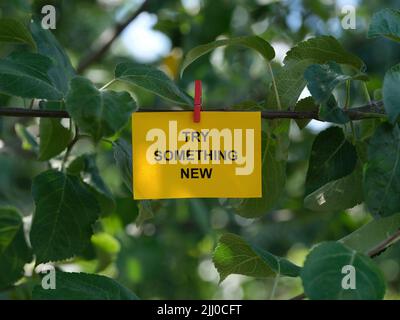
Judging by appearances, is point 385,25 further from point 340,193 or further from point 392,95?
point 340,193

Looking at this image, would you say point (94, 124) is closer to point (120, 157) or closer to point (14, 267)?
point (120, 157)

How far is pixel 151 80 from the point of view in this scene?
2.17 ft

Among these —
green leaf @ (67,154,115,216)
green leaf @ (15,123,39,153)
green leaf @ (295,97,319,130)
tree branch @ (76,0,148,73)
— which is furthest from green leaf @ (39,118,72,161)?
tree branch @ (76,0,148,73)

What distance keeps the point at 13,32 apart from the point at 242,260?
292 millimetres

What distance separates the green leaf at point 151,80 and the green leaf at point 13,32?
11 cm

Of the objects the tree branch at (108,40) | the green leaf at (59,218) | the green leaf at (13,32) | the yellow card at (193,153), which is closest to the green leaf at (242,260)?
the yellow card at (193,153)

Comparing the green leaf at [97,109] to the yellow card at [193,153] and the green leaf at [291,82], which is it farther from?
the green leaf at [291,82]

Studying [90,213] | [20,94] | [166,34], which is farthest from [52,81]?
[166,34]

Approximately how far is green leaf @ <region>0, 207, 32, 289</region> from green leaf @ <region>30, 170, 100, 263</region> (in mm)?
113

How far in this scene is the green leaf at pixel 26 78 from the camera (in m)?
0.64

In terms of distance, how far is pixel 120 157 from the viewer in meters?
0.71

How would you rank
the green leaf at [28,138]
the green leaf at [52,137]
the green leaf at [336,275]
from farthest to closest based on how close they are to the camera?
1. the green leaf at [28,138]
2. the green leaf at [52,137]
3. the green leaf at [336,275]

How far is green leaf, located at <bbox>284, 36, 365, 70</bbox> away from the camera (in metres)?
0.68

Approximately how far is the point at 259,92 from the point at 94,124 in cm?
118
